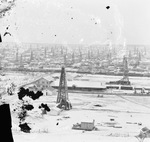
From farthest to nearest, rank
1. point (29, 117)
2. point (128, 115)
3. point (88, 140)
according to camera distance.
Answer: point (128, 115) → point (29, 117) → point (88, 140)

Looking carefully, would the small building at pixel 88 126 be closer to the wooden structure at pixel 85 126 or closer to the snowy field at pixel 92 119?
the wooden structure at pixel 85 126

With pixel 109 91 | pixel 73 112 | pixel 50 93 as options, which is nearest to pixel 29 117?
pixel 73 112

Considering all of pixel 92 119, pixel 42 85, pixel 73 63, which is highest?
pixel 73 63

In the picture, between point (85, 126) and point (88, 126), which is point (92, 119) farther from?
point (88, 126)

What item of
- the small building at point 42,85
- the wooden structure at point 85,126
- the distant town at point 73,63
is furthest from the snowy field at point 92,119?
the distant town at point 73,63


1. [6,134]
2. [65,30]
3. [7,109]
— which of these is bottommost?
[6,134]

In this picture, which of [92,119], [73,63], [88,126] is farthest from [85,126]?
[73,63]

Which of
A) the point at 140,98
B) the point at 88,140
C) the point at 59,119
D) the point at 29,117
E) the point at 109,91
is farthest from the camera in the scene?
the point at 109,91

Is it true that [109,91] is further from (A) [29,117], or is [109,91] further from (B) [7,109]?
(B) [7,109]

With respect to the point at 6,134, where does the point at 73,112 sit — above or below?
below
